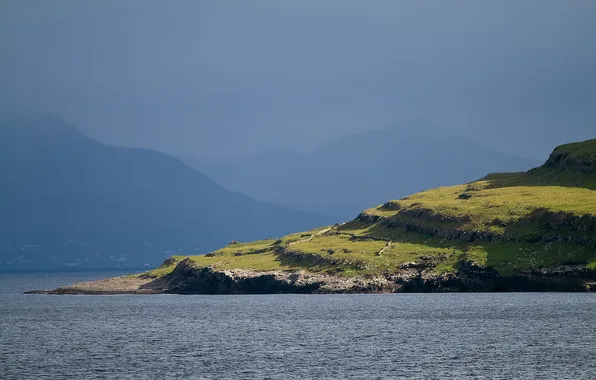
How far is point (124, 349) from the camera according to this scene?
123m

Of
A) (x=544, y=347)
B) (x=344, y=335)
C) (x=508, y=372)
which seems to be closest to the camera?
(x=508, y=372)

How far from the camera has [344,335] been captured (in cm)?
13362

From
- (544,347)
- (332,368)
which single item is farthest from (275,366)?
(544,347)

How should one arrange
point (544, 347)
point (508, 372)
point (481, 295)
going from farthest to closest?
point (481, 295)
point (544, 347)
point (508, 372)

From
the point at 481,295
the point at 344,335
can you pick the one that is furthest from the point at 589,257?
the point at 344,335

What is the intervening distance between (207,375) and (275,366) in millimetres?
8832

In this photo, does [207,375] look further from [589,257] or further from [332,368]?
[589,257]

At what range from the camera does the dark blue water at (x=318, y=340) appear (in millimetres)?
102562

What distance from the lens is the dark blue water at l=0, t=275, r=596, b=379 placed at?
103 metres

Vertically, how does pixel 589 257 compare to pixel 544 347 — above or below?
above

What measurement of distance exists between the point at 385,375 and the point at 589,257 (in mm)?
107996

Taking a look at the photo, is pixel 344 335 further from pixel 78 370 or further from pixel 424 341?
pixel 78 370

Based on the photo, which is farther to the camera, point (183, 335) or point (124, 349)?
point (183, 335)

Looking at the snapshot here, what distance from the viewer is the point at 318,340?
129 meters
